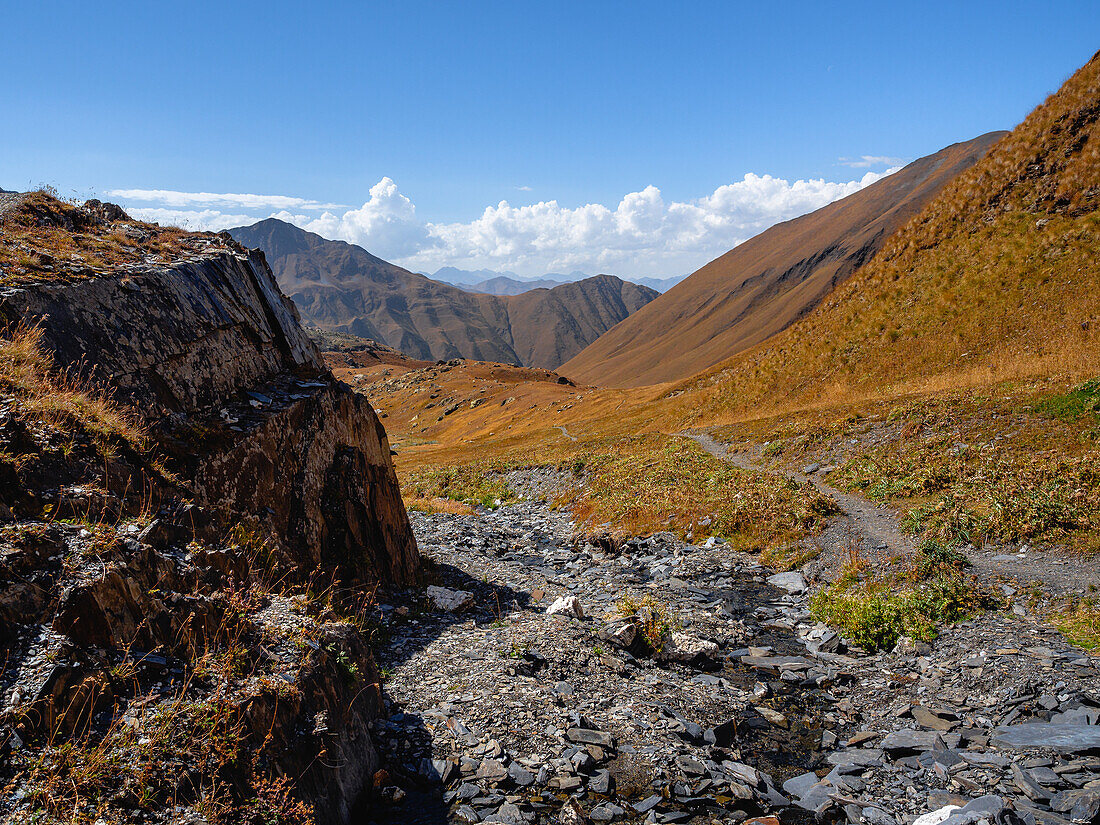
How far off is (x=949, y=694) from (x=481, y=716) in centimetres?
957

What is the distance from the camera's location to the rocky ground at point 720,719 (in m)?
8.68

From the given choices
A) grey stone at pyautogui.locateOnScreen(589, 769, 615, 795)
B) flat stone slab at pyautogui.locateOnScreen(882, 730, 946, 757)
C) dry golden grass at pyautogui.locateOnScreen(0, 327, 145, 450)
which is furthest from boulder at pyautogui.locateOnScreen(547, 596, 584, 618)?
dry golden grass at pyautogui.locateOnScreen(0, 327, 145, 450)

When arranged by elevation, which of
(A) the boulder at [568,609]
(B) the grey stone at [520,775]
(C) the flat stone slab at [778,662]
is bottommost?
(C) the flat stone slab at [778,662]

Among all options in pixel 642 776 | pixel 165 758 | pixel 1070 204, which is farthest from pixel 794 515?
pixel 1070 204

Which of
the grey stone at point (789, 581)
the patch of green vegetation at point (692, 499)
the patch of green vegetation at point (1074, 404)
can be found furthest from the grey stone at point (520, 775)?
the patch of green vegetation at point (1074, 404)

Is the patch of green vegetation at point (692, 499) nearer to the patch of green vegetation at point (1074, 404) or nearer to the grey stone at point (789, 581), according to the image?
the grey stone at point (789, 581)

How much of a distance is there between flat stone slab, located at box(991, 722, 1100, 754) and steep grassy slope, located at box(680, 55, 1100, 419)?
80.7 ft

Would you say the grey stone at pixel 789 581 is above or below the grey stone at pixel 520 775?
below

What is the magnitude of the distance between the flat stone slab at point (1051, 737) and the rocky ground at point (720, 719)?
33mm

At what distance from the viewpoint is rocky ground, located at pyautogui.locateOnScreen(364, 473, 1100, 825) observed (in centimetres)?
868

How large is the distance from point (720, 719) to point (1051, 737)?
210 inches

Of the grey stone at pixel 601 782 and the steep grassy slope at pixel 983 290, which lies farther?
the steep grassy slope at pixel 983 290

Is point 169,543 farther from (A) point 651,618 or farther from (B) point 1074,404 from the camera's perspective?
(B) point 1074,404

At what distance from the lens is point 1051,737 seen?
9008mm
